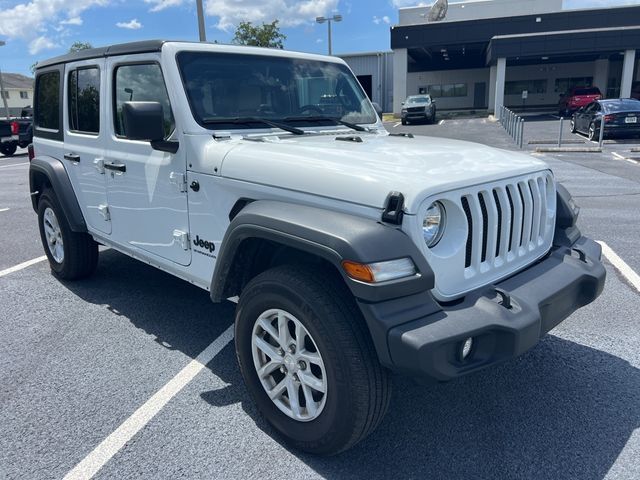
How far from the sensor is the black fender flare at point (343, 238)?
225 cm

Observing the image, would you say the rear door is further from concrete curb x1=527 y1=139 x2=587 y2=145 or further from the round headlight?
concrete curb x1=527 y1=139 x2=587 y2=145

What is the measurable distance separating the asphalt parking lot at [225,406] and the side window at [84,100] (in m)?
1.56

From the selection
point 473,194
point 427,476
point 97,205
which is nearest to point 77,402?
point 97,205

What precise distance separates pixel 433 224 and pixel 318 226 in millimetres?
545

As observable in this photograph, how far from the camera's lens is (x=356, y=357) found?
2.33 metres

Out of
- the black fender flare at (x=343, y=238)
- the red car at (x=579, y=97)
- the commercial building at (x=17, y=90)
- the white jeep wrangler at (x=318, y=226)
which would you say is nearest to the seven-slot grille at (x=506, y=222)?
the white jeep wrangler at (x=318, y=226)

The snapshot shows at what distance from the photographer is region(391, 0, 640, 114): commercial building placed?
3089 centimetres

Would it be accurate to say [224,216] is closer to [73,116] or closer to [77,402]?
[77,402]

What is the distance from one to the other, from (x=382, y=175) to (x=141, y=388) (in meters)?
2.08

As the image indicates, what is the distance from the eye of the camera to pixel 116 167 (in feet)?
13.0

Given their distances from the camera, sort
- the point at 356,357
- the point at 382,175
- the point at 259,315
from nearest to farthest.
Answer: the point at 356,357 < the point at 382,175 < the point at 259,315

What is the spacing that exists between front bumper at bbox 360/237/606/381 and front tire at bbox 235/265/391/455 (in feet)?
0.53

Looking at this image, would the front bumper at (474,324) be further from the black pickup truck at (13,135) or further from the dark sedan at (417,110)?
the dark sedan at (417,110)

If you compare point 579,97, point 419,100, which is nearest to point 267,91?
point 419,100
